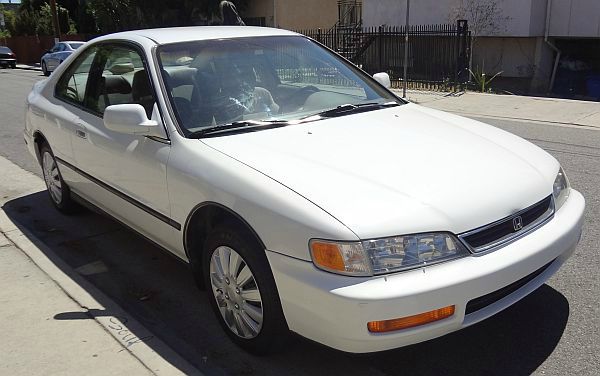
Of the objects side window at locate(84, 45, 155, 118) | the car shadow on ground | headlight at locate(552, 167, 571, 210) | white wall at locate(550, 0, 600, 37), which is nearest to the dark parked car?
white wall at locate(550, 0, 600, 37)

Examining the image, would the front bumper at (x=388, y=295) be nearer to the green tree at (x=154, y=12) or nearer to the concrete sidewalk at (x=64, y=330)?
the concrete sidewalk at (x=64, y=330)

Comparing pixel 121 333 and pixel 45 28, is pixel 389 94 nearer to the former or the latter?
pixel 121 333

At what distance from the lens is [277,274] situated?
8.81 feet

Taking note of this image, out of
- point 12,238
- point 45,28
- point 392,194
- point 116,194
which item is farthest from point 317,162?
point 45,28

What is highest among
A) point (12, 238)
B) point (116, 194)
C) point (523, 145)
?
point (523, 145)

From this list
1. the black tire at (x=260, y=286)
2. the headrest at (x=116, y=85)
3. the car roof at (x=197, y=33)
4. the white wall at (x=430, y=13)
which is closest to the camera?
the black tire at (x=260, y=286)

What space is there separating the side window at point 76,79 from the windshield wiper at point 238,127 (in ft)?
5.75

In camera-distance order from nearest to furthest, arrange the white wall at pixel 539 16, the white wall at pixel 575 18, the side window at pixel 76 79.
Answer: the side window at pixel 76 79 < the white wall at pixel 575 18 < the white wall at pixel 539 16

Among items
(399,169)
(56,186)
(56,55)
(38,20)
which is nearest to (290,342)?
(399,169)

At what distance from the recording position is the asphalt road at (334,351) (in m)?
2.94

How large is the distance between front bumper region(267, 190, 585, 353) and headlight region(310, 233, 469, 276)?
0.03m

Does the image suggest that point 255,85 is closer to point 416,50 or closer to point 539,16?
point 539,16

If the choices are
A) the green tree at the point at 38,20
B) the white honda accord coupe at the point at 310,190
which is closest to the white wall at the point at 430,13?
the white honda accord coupe at the point at 310,190

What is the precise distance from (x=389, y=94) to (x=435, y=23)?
47.6 feet
